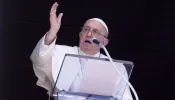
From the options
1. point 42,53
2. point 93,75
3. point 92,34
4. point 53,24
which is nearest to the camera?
point 93,75

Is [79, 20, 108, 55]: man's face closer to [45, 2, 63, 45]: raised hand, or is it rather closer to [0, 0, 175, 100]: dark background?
[45, 2, 63, 45]: raised hand

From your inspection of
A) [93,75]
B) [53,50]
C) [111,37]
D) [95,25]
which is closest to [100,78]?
[93,75]

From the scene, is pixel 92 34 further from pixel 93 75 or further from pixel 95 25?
pixel 93 75

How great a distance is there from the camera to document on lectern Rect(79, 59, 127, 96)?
4.48ft

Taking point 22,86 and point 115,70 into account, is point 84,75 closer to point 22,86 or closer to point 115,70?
point 115,70

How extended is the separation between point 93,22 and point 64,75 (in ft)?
2.54

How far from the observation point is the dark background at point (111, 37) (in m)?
2.70

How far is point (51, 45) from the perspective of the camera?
1.88 metres

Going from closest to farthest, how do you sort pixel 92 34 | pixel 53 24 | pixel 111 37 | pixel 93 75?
pixel 93 75 < pixel 53 24 < pixel 92 34 < pixel 111 37

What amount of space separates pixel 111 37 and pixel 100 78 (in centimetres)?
151

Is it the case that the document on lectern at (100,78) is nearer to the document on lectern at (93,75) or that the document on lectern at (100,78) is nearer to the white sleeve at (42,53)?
the document on lectern at (93,75)

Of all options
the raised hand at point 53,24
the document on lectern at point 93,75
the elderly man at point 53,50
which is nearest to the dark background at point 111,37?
the elderly man at point 53,50

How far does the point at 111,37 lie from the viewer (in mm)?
2896

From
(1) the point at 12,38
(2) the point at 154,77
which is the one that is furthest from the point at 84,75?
(2) the point at 154,77
